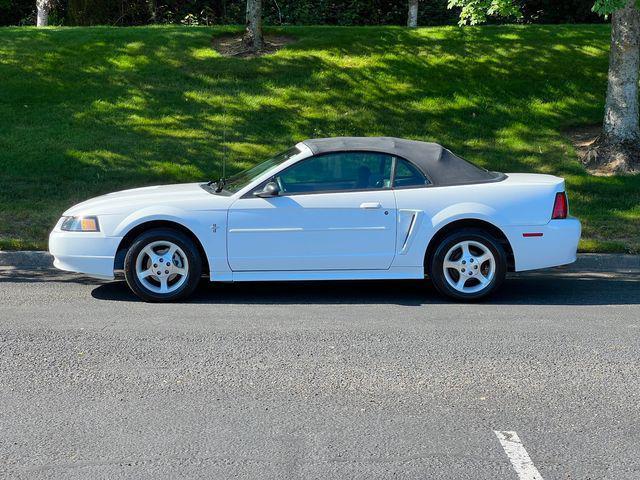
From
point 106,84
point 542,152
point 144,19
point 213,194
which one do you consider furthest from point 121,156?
point 144,19

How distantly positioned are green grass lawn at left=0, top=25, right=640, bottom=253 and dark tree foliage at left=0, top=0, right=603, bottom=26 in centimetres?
534

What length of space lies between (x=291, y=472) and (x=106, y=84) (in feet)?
41.4

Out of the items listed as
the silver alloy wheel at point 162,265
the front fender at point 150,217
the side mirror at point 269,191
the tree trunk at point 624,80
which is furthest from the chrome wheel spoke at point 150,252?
the tree trunk at point 624,80

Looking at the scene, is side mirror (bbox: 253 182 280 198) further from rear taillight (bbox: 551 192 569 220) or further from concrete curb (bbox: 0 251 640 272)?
concrete curb (bbox: 0 251 640 272)

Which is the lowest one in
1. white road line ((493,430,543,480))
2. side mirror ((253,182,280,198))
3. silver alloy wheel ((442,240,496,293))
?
white road line ((493,430,543,480))

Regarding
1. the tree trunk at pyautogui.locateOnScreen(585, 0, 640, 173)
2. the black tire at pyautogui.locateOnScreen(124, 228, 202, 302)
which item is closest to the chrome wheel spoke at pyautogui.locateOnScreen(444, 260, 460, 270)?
the black tire at pyautogui.locateOnScreen(124, 228, 202, 302)

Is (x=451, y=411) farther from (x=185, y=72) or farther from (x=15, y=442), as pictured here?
(x=185, y=72)

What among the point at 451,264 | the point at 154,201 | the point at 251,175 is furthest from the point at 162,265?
the point at 451,264

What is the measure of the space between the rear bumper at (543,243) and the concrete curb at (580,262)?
4.98 feet

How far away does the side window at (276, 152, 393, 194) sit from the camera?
8.25m

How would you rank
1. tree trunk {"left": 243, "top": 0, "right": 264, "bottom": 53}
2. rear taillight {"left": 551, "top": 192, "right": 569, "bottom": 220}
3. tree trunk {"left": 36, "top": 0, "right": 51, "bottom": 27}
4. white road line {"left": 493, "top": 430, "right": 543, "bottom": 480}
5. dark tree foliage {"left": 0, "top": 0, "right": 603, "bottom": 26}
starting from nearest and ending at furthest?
white road line {"left": 493, "top": 430, "right": 543, "bottom": 480}
rear taillight {"left": 551, "top": 192, "right": 569, "bottom": 220}
tree trunk {"left": 243, "top": 0, "right": 264, "bottom": 53}
tree trunk {"left": 36, "top": 0, "right": 51, "bottom": 27}
dark tree foliage {"left": 0, "top": 0, "right": 603, "bottom": 26}

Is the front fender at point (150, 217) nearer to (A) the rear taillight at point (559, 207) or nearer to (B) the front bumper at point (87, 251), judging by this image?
(B) the front bumper at point (87, 251)

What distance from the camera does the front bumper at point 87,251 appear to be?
8.06 m

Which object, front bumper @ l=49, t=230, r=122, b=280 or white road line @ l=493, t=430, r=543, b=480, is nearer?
white road line @ l=493, t=430, r=543, b=480
